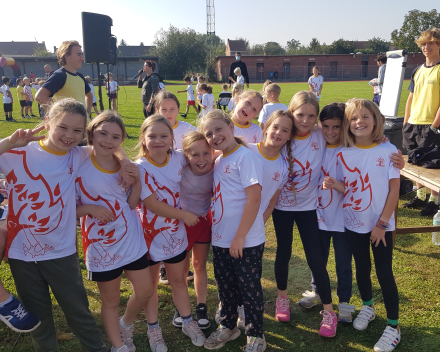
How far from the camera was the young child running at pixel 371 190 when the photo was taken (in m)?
2.52

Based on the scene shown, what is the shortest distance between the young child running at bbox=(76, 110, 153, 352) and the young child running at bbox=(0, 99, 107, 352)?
3.4 inches

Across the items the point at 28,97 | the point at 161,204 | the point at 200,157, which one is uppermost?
the point at 28,97

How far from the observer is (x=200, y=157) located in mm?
2486

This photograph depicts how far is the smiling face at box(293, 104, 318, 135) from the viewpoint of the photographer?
8.59 feet

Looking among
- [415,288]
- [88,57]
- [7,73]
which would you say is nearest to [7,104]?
[88,57]

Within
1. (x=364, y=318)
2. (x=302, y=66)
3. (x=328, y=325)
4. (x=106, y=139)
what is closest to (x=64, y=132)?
(x=106, y=139)

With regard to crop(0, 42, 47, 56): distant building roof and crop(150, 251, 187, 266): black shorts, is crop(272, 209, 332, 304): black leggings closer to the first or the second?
crop(150, 251, 187, 266): black shorts

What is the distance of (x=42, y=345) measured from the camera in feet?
7.43

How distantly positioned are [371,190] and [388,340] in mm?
1044

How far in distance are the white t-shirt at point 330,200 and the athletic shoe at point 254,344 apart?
916 mm

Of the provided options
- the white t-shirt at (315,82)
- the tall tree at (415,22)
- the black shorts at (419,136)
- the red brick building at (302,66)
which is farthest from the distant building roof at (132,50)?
the black shorts at (419,136)

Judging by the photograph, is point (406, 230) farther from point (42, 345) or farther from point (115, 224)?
point (42, 345)

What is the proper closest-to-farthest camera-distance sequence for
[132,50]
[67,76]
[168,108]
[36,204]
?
1. [36,204]
2. [168,108]
3. [67,76]
4. [132,50]

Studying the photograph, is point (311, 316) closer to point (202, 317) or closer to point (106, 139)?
point (202, 317)
